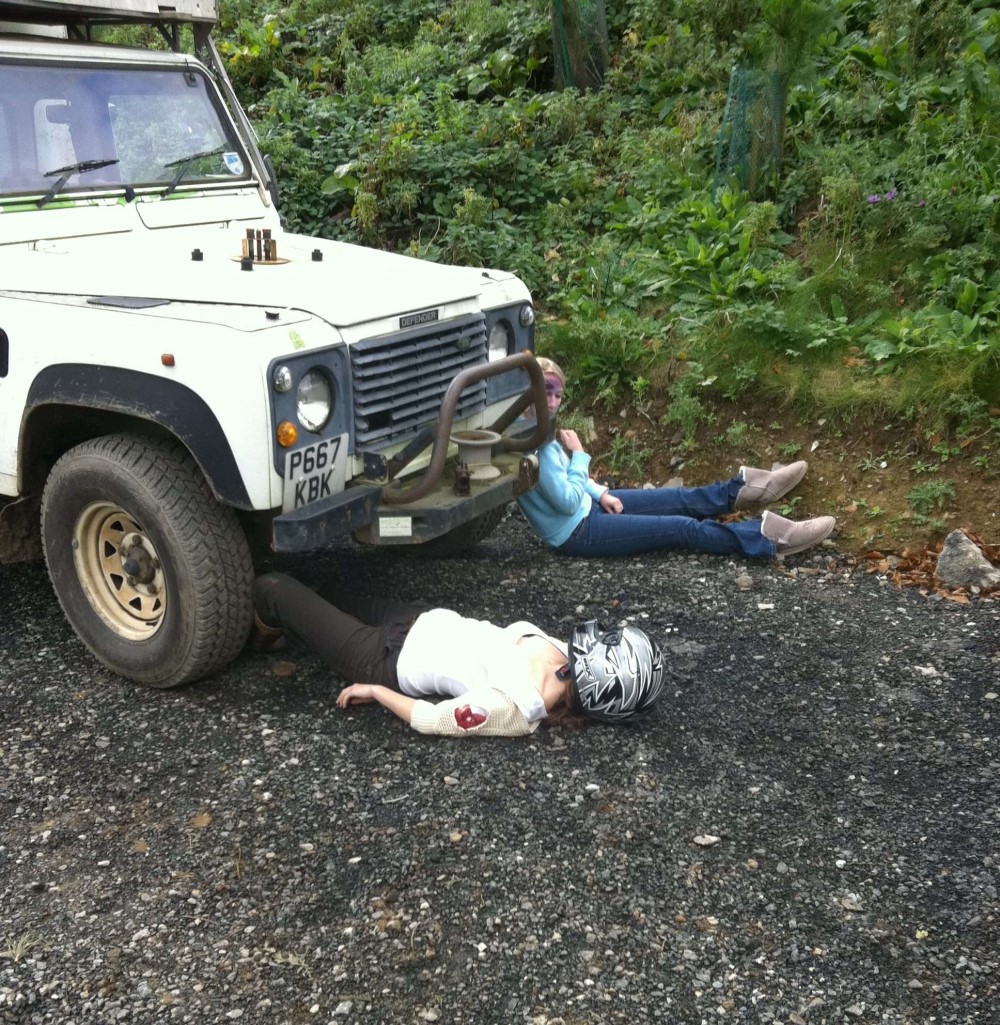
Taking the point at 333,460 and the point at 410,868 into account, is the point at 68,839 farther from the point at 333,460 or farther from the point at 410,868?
the point at 333,460

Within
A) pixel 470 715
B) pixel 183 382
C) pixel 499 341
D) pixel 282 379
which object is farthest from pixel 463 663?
pixel 499 341

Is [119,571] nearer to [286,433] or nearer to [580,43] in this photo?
[286,433]

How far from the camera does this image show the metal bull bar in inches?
147

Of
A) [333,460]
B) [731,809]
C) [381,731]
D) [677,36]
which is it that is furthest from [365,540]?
[677,36]

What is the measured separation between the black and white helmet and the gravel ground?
149 millimetres

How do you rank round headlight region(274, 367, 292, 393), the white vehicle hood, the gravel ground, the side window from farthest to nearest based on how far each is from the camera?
1. the side window
2. the white vehicle hood
3. round headlight region(274, 367, 292, 393)
4. the gravel ground

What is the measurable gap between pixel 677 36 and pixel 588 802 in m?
7.56

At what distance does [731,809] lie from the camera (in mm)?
3369

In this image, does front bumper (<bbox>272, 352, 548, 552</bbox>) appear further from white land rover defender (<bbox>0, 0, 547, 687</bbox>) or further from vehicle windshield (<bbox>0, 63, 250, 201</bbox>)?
vehicle windshield (<bbox>0, 63, 250, 201</bbox>)

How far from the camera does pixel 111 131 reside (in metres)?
4.70

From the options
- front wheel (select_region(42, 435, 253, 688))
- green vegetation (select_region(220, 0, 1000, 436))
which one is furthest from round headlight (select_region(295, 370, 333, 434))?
green vegetation (select_region(220, 0, 1000, 436))

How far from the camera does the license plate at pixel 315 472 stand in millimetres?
3574

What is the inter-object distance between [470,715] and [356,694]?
0.44 m

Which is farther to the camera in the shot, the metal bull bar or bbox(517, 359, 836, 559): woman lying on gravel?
bbox(517, 359, 836, 559): woman lying on gravel
